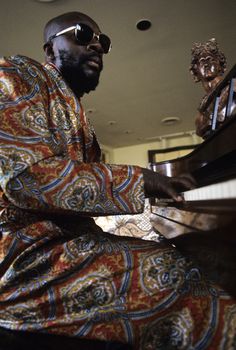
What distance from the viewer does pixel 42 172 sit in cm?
58

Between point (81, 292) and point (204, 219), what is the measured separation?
17.3 inches

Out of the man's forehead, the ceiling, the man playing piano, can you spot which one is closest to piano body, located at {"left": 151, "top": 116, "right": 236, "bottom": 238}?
the man playing piano

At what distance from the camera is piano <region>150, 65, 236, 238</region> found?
714 millimetres

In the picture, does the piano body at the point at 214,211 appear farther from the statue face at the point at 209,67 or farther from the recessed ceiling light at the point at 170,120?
the recessed ceiling light at the point at 170,120

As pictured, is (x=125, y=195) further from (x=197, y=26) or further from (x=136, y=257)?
(x=197, y=26)

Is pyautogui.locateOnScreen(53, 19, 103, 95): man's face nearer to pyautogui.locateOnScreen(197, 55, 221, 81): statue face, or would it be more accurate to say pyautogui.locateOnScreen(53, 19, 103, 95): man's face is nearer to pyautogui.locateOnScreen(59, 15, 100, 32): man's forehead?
pyautogui.locateOnScreen(59, 15, 100, 32): man's forehead

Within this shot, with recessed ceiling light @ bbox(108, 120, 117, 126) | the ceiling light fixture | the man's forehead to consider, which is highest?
the ceiling light fixture

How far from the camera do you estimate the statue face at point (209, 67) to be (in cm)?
181

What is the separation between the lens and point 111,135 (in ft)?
27.0

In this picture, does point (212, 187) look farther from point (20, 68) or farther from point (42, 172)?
point (20, 68)

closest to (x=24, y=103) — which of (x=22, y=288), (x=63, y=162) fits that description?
(x=63, y=162)

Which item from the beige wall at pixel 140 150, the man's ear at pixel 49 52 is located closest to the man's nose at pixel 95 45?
the man's ear at pixel 49 52

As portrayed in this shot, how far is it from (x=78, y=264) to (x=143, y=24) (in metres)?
3.79

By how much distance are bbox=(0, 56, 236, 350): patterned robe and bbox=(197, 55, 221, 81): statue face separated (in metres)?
1.48
